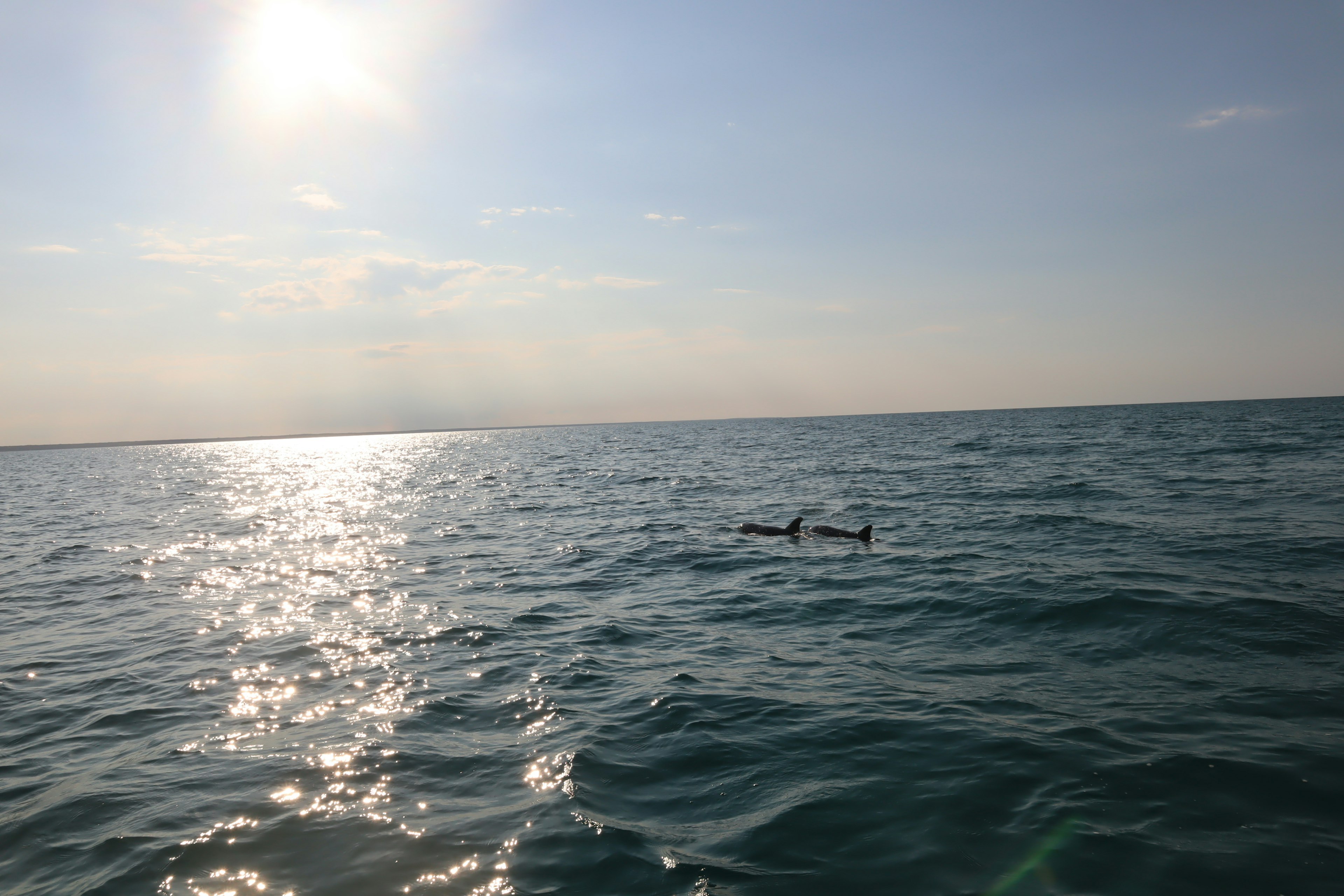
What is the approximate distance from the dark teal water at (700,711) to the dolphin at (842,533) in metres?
0.89

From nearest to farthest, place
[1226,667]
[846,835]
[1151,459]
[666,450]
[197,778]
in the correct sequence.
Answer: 1. [846,835]
2. [197,778]
3. [1226,667]
4. [1151,459]
5. [666,450]

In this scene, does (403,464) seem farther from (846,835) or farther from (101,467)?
(846,835)

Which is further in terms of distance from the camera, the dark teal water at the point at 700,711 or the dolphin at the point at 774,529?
the dolphin at the point at 774,529

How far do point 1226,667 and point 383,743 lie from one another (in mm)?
11039

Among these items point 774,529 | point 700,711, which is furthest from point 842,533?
point 700,711

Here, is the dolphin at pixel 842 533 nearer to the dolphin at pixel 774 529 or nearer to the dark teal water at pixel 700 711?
the dolphin at pixel 774 529

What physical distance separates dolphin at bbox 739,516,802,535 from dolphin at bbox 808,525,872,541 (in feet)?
1.42

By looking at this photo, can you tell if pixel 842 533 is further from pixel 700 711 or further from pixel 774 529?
pixel 700 711

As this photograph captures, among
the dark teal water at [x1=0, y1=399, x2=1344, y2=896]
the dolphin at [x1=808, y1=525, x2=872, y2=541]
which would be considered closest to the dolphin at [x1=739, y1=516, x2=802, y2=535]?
the dolphin at [x1=808, y1=525, x2=872, y2=541]

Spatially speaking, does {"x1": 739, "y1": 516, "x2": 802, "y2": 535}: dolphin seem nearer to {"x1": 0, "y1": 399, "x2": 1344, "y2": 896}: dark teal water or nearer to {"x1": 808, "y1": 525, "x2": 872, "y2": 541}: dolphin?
{"x1": 808, "y1": 525, "x2": 872, "y2": 541}: dolphin

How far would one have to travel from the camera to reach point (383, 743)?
26.2 ft

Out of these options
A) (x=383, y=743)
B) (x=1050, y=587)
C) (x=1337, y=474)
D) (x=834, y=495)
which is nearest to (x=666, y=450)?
(x=834, y=495)

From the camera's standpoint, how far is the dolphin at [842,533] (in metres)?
20.4

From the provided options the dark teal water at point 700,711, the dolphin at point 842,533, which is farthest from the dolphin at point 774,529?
the dark teal water at point 700,711
